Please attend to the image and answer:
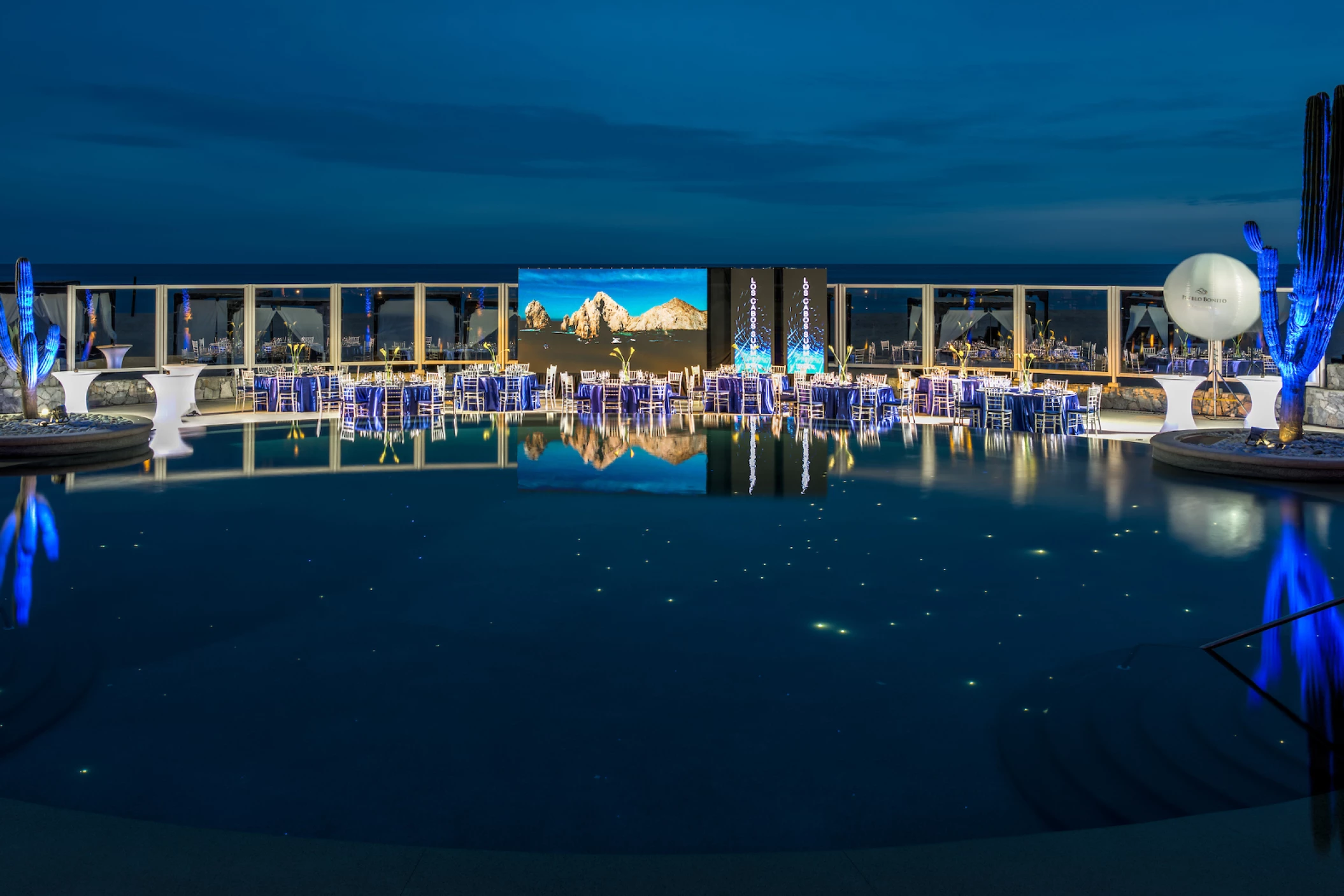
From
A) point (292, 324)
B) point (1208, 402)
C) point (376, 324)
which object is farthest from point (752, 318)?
point (292, 324)

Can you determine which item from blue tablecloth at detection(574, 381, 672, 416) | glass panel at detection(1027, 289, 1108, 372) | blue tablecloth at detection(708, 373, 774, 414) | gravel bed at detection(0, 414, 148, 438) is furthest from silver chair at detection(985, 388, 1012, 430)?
gravel bed at detection(0, 414, 148, 438)

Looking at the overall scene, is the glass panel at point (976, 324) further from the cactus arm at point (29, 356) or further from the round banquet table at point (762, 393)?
the cactus arm at point (29, 356)

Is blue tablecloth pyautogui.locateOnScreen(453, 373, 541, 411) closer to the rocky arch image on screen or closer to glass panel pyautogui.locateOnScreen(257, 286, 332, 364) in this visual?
the rocky arch image on screen

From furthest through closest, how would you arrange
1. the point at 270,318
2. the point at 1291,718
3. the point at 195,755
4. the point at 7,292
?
the point at 7,292 < the point at 270,318 < the point at 1291,718 < the point at 195,755

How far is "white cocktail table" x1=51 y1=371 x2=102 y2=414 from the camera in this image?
1468 centimetres

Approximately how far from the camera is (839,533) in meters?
7.99

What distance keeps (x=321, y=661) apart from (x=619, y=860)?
8.18ft

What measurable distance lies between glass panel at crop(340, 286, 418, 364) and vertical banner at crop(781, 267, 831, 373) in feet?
24.7

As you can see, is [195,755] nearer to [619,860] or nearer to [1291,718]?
[619,860]

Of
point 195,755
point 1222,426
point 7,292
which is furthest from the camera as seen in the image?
Answer: point 7,292

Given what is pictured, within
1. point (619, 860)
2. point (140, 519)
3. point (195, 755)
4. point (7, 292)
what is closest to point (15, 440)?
point (140, 519)

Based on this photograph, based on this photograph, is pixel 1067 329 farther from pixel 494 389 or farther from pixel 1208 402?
pixel 494 389

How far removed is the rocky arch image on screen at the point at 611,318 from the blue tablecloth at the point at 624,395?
221 centimetres

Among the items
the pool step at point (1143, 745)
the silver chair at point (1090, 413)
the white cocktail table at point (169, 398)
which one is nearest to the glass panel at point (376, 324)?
the white cocktail table at point (169, 398)
